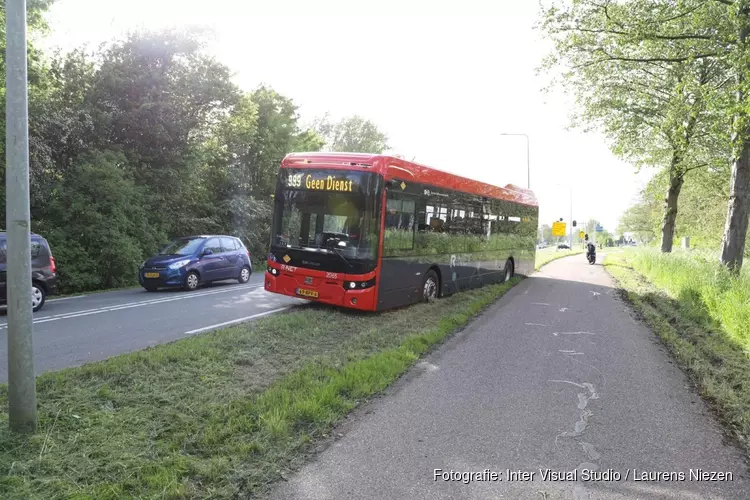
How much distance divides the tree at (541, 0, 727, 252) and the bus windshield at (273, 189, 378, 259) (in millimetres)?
9544

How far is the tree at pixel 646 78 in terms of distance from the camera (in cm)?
1358

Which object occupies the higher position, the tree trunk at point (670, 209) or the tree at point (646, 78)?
the tree at point (646, 78)

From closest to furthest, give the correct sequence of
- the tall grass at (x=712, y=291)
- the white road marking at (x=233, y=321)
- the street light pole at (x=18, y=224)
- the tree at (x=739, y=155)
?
the street light pole at (x=18, y=224), the tall grass at (x=712, y=291), the white road marking at (x=233, y=321), the tree at (x=739, y=155)

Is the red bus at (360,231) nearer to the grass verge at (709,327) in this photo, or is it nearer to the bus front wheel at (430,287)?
the bus front wheel at (430,287)

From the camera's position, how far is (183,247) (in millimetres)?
15062

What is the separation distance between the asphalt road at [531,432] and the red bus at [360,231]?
261 cm

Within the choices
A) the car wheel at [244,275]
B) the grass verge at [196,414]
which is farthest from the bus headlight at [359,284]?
the car wheel at [244,275]

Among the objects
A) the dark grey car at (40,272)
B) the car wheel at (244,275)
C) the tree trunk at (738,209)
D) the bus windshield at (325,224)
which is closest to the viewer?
the bus windshield at (325,224)

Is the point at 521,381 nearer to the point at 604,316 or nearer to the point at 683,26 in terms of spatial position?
the point at 604,316

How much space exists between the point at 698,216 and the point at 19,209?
130ft

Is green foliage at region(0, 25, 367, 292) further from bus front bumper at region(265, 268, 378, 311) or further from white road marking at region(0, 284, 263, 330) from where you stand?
bus front bumper at region(265, 268, 378, 311)

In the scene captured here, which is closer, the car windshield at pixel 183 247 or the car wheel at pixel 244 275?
the car windshield at pixel 183 247

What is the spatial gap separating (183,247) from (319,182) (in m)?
7.17

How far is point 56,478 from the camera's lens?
319cm
